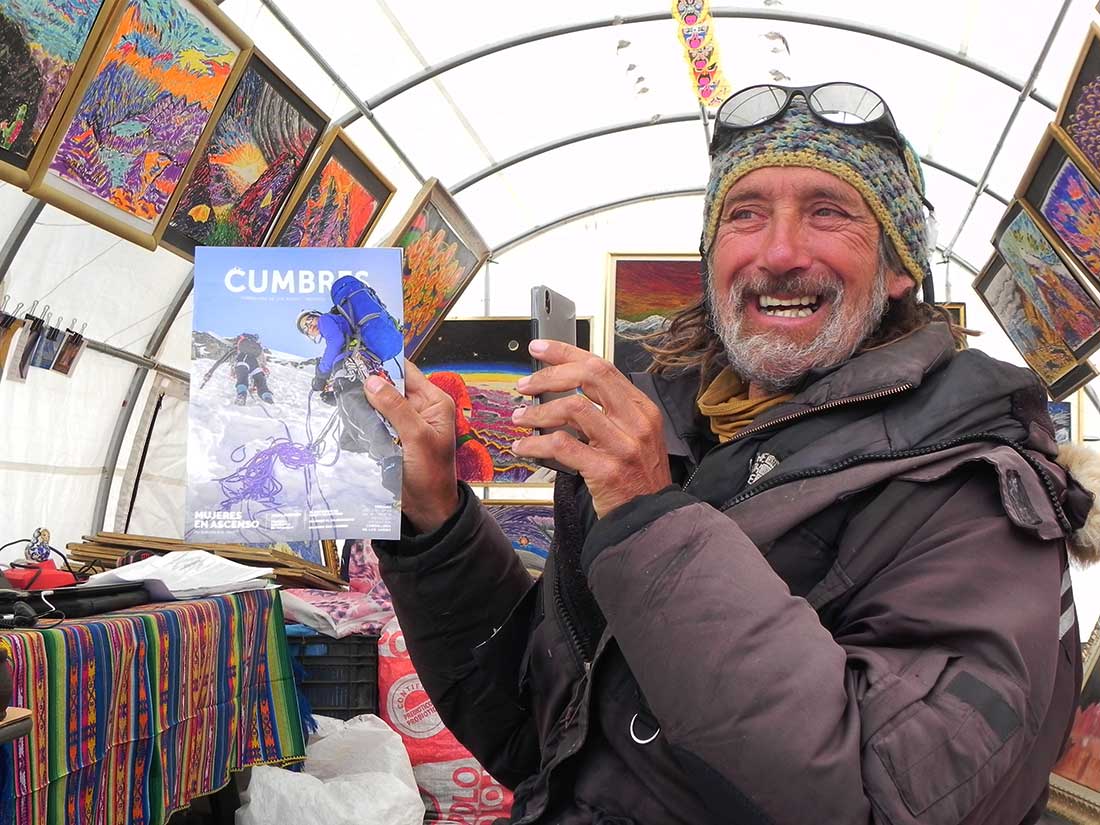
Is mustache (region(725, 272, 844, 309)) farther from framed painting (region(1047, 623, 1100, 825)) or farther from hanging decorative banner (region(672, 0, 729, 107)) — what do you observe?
hanging decorative banner (region(672, 0, 729, 107))

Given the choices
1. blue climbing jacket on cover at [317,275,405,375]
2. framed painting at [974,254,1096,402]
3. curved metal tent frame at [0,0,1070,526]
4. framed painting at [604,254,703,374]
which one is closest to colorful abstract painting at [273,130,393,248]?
curved metal tent frame at [0,0,1070,526]

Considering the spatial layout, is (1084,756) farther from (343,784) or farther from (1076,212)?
(1076,212)

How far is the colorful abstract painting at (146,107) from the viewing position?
9.77 feet

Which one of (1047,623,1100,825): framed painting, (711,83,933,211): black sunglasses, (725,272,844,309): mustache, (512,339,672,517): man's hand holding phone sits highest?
(711,83,933,211): black sunglasses

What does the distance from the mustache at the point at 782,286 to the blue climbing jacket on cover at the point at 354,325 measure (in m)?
0.54

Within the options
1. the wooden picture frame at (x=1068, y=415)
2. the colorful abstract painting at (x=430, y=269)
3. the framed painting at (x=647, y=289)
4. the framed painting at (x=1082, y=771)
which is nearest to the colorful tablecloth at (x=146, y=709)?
the colorful abstract painting at (x=430, y=269)

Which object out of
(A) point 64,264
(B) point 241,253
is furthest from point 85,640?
(A) point 64,264

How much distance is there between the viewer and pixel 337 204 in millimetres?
4727

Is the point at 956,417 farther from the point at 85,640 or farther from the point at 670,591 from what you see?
the point at 85,640

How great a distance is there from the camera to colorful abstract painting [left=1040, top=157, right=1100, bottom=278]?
407 centimetres

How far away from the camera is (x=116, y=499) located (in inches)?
261

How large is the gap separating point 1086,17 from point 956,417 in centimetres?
654

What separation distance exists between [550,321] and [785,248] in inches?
17.1

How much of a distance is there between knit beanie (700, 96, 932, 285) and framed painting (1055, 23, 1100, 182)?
205 cm
